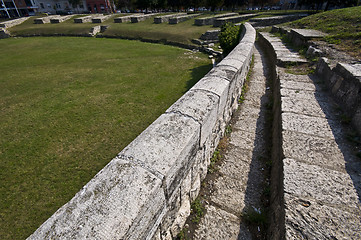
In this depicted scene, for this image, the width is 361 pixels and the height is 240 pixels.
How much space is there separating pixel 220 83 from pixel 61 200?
3838 mm

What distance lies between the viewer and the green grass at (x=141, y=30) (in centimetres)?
1906

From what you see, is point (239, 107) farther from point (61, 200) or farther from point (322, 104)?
point (61, 200)

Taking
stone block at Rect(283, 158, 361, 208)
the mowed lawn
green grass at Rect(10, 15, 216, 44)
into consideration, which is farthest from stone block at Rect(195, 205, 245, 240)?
green grass at Rect(10, 15, 216, 44)

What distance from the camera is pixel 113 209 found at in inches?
44.0

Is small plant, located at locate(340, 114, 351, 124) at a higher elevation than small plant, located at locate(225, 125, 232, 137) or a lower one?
higher

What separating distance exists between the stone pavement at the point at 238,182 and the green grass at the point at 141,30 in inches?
641

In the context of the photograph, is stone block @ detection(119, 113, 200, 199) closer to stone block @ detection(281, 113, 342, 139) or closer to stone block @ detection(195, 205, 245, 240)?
stone block @ detection(195, 205, 245, 240)

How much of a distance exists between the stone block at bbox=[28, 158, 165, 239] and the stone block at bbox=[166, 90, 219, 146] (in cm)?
85

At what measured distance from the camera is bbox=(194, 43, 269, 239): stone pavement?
6.32ft

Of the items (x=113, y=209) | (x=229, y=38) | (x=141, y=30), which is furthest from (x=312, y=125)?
(x=141, y=30)

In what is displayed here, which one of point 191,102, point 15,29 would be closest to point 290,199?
point 191,102

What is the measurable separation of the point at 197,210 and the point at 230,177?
2.27 feet

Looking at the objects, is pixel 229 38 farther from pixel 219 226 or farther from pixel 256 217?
pixel 219 226

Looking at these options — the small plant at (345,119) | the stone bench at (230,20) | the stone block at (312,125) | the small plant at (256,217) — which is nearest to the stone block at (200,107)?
the small plant at (256,217)
